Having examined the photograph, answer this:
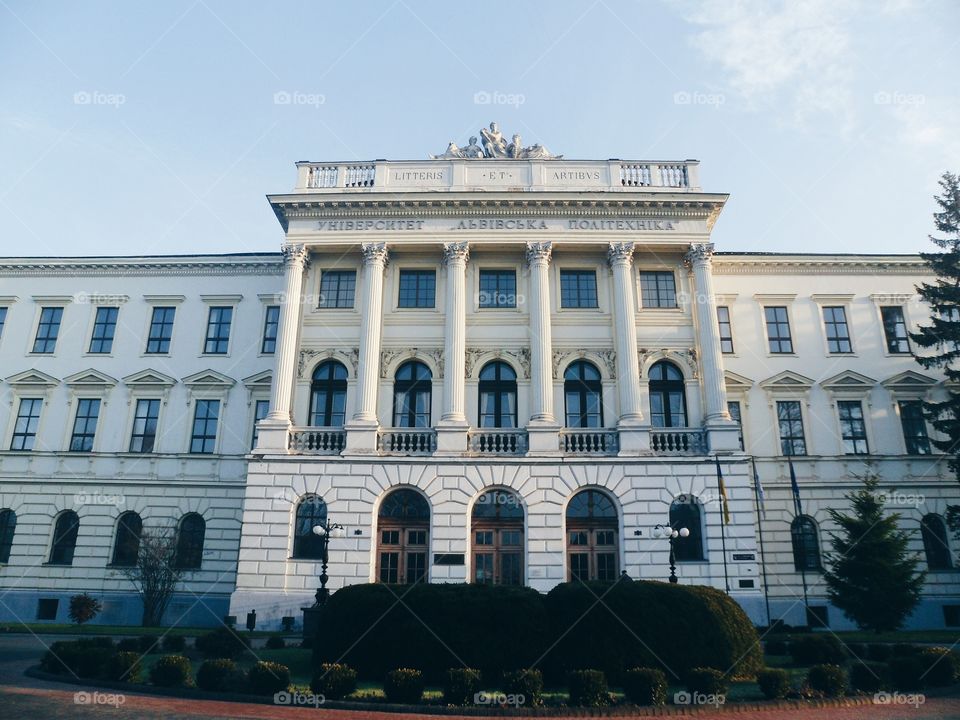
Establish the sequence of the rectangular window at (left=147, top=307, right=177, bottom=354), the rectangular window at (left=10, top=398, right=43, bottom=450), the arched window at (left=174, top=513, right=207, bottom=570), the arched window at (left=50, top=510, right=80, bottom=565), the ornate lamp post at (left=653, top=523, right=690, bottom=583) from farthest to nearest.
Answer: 1. the rectangular window at (left=147, top=307, right=177, bottom=354)
2. the rectangular window at (left=10, top=398, right=43, bottom=450)
3. the arched window at (left=50, top=510, right=80, bottom=565)
4. the arched window at (left=174, top=513, right=207, bottom=570)
5. the ornate lamp post at (left=653, top=523, right=690, bottom=583)

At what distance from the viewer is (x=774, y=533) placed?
3169 cm

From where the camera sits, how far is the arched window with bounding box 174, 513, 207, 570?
32312 mm

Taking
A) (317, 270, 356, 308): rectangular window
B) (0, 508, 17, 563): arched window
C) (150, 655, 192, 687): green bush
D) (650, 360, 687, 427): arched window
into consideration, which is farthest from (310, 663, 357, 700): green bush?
(0, 508, 17, 563): arched window

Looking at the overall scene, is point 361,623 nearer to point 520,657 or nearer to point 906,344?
point 520,657

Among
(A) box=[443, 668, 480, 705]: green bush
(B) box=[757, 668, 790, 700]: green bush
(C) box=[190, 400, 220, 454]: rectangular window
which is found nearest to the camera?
(A) box=[443, 668, 480, 705]: green bush

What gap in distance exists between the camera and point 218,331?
118 feet

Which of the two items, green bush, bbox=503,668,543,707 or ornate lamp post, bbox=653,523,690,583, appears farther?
ornate lamp post, bbox=653,523,690,583

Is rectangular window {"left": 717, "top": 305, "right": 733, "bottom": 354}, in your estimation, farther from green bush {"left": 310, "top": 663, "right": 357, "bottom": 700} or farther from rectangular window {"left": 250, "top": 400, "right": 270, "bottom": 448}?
green bush {"left": 310, "top": 663, "right": 357, "bottom": 700}

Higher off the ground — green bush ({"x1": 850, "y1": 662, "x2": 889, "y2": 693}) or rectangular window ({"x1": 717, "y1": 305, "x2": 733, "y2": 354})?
rectangular window ({"x1": 717, "y1": 305, "x2": 733, "y2": 354})

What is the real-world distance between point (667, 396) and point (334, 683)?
20.1 metres

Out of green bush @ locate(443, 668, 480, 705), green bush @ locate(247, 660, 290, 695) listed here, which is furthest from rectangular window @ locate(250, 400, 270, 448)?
green bush @ locate(443, 668, 480, 705)

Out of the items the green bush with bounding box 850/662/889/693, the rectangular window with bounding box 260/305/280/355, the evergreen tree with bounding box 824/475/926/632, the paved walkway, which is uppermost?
the rectangular window with bounding box 260/305/280/355

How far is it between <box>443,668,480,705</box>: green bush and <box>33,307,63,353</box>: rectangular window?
31.5m

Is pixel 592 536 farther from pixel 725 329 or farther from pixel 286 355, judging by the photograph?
pixel 286 355
